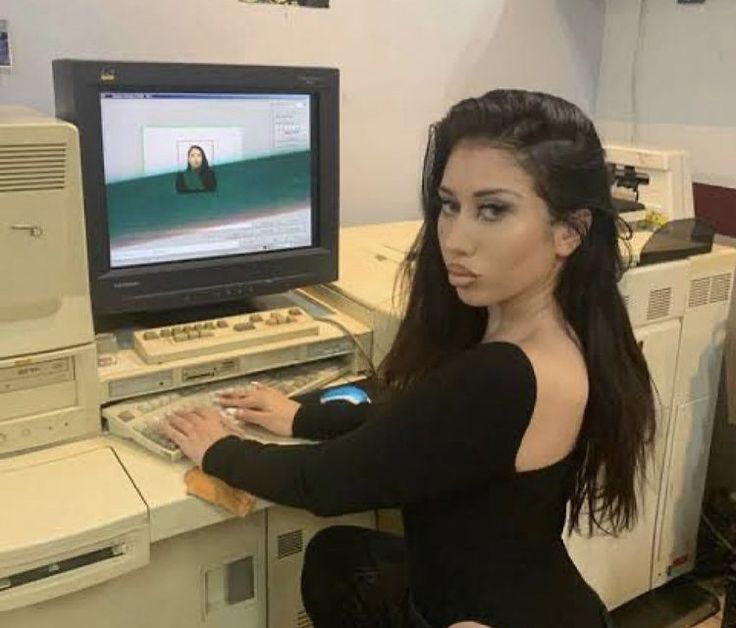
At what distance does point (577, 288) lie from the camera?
3.62 ft

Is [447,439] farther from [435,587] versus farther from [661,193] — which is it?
[661,193]

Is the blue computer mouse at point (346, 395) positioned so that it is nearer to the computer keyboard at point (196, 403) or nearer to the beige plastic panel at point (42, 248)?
the computer keyboard at point (196, 403)

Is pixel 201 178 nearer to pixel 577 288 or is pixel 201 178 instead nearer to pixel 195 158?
pixel 195 158

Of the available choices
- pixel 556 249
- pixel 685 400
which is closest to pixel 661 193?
pixel 685 400

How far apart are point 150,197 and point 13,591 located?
0.62 m

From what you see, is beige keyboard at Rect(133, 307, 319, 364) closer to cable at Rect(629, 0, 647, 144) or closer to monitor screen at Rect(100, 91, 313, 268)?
monitor screen at Rect(100, 91, 313, 268)

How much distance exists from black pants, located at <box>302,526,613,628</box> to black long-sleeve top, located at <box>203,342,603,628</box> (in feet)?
0.51

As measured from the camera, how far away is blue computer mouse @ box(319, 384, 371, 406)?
132 centimetres

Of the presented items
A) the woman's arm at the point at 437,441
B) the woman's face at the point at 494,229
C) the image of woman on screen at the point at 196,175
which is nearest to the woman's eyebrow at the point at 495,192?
the woman's face at the point at 494,229

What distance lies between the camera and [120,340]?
4.50 ft

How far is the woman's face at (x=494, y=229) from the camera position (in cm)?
101

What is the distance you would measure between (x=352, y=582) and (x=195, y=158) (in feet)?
2.38

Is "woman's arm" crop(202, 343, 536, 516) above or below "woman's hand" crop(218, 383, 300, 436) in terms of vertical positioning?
above

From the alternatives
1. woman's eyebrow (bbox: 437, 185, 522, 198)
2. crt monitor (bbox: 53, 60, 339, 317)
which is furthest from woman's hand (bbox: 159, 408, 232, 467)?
woman's eyebrow (bbox: 437, 185, 522, 198)
